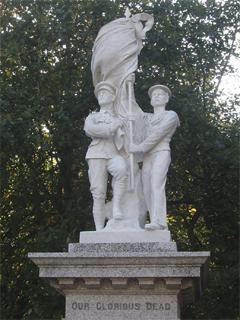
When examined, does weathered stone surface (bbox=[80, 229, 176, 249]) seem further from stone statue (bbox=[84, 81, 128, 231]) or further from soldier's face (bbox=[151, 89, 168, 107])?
soldier's face (bbox=[151, 89, 168, 107])

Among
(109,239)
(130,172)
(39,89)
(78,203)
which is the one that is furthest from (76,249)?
(39,89)

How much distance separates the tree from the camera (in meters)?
11.5

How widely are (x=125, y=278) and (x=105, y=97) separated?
2631 millimetres

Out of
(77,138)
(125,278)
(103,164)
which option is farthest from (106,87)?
(77,138)

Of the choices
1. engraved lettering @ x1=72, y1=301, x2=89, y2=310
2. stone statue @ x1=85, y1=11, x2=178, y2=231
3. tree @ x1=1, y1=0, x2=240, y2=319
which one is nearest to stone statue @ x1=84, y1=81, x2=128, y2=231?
stone statue @ x1=85, y1=11, x2=178, y2=231

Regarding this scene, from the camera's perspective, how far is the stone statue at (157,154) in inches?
277

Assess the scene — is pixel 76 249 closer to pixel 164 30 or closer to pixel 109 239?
pixel 109 239

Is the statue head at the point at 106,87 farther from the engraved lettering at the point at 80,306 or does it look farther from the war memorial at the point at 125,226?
the engraved lettering at the point at 80,306

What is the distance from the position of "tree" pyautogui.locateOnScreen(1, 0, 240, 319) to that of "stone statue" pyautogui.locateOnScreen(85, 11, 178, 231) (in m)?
3.49

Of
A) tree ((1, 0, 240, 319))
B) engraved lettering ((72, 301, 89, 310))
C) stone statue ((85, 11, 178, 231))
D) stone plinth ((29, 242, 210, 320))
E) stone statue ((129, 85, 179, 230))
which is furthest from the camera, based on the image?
tree ((1, 0, 240, 319))

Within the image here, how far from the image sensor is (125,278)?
637 centimetres

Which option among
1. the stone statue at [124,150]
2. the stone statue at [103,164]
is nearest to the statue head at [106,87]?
the stone statue at [124,150]

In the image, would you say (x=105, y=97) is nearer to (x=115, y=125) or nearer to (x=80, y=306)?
(x=115, y=125)

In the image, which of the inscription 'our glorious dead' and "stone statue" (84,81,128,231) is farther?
"stone statue" (84,81,128,231)
